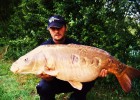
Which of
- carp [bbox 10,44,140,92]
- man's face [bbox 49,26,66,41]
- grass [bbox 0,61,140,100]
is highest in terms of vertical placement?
man's face [bbox 49,26,66,41]

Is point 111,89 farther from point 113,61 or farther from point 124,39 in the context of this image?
point 113,61

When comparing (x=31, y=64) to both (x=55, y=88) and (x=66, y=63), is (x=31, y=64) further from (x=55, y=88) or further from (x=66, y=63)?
(x=55, y=88)

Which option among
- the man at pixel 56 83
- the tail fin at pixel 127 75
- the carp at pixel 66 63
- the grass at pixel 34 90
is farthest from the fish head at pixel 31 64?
the grass at pixel 34 90

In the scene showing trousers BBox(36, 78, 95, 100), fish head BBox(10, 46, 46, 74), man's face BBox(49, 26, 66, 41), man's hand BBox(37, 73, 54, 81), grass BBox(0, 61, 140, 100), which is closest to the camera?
fish head BBox(10, 46, 46, 74)

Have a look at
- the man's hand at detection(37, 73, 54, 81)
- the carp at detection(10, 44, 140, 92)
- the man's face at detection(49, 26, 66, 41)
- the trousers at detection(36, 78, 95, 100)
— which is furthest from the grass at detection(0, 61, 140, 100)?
the carp at detection(10, 44, 140, 92)

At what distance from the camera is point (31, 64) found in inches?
140

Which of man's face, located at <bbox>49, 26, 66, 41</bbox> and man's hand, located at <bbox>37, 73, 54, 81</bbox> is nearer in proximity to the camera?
man's hand, located at <bbox>37, 73, 54, 81</bbox>

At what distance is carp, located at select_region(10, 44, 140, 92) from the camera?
3564 millimetres

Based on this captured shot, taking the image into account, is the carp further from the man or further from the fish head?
the man

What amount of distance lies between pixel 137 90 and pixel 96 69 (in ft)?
7.01

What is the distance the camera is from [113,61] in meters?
3.82

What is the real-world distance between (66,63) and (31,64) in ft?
1.21

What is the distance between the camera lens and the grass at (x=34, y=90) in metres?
5.60

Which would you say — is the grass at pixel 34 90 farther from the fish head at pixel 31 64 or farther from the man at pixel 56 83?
the fish head at pixel 31 64
